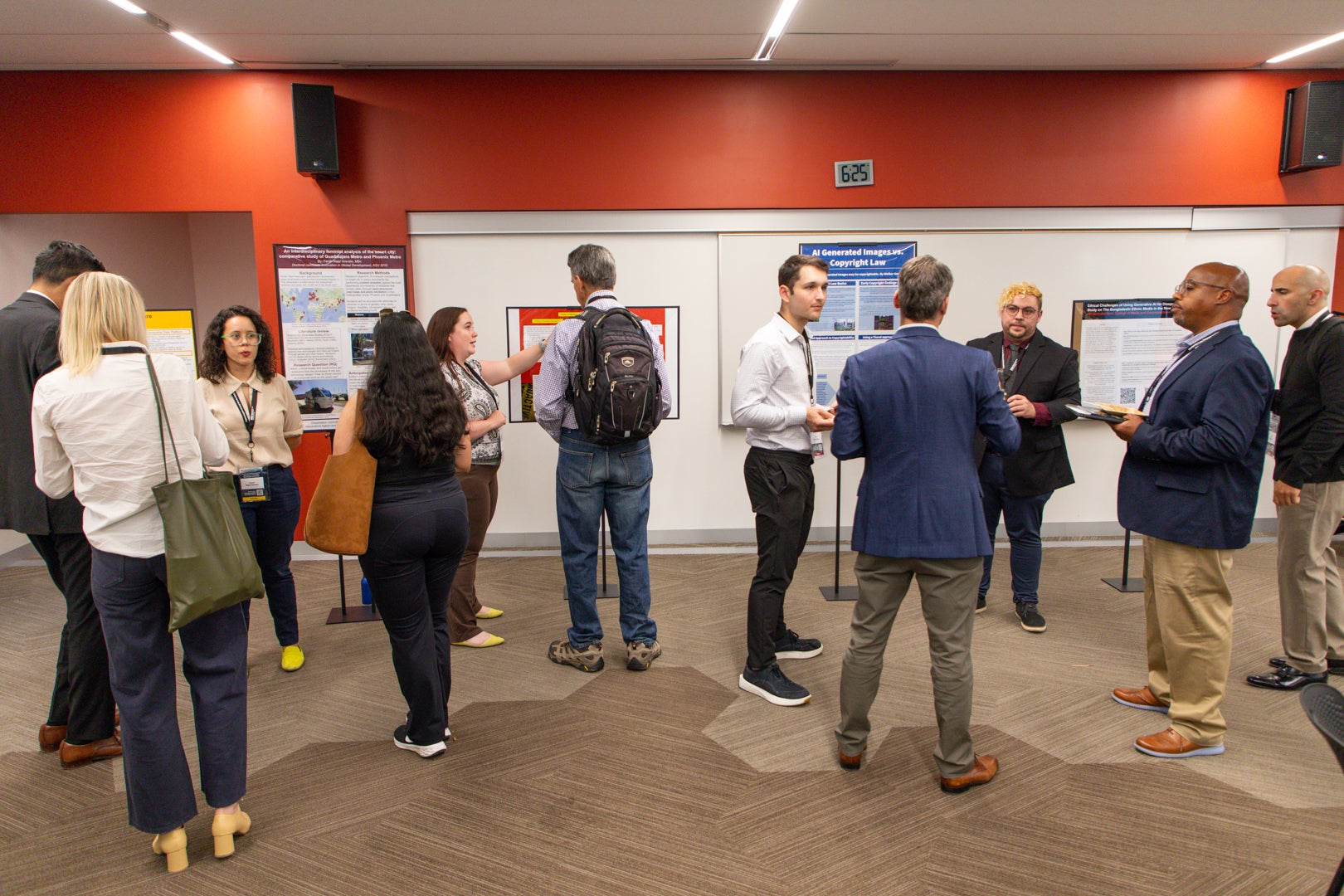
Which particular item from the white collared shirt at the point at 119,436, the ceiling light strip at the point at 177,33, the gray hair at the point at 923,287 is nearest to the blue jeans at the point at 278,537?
the white collared shirt at the point at 119,436

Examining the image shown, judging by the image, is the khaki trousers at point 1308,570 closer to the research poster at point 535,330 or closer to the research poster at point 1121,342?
the research poster at point 1121,342

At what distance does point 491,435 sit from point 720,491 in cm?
216

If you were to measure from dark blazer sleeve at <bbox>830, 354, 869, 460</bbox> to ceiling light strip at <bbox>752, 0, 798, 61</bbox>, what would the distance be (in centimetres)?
232

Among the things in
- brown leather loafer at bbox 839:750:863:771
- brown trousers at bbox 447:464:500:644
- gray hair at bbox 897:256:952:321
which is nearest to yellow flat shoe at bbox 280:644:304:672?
brown trousers at bbox 447:464:500:644

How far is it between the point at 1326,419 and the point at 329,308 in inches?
202

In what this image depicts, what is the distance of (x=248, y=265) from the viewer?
256 inches

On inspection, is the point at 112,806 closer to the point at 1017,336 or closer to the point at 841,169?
the point at 1017,336

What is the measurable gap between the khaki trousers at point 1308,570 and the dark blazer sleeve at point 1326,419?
134mm

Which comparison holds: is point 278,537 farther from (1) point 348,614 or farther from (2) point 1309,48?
(2) point 1309,48

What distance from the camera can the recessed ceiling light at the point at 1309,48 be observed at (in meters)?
4.32

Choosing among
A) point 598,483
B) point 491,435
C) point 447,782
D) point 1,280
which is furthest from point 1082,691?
point 1,280

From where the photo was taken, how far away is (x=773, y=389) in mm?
2916

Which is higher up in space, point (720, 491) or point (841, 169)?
point (841, 169)

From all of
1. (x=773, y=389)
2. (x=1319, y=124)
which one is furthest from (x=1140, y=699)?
(x=1319, y=124)
